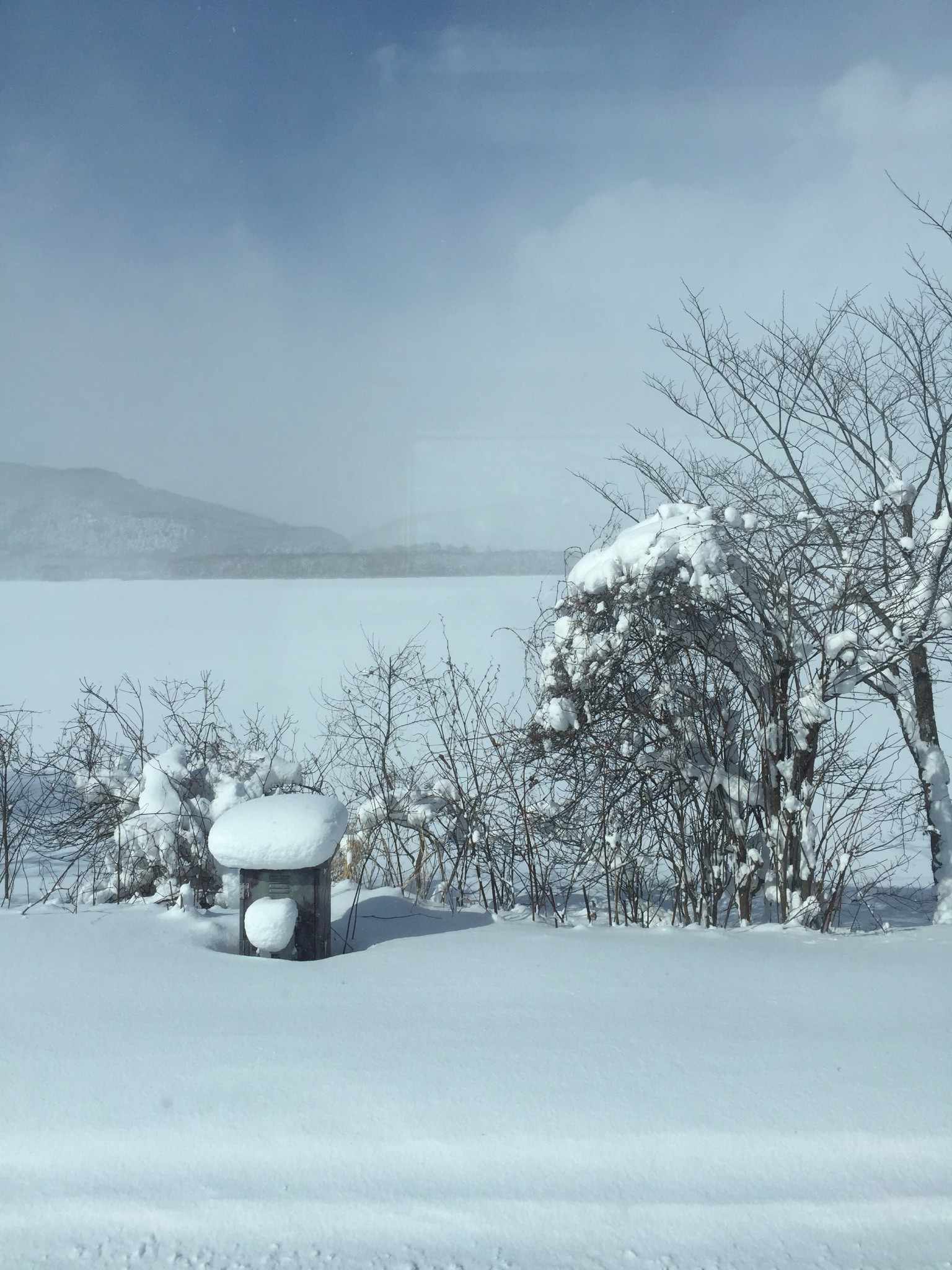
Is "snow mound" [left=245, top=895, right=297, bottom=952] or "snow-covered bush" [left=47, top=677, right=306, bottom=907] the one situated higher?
"snow-covered bush" [left=47, top=677, right=306, bottom=907]

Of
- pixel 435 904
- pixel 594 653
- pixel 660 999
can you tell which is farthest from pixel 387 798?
pixel 660 999

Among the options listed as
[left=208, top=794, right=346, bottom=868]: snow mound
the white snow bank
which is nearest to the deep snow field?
[left=208, top=794, right=346, bottom=868]: snow mound

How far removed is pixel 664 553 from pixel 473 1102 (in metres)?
2.66

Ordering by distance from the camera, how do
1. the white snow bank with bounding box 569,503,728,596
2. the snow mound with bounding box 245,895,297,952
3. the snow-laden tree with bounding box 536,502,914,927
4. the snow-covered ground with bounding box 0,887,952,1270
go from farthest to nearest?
the snow-laden tree with bounding box 536,502,914,927, the white snow bank with bounding box 569,503,728,596, the snow mound with bounding box 245,895,297,952, the snow-covered ground with bounding box 0,887,952,1270

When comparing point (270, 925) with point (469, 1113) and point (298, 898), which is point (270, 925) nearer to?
point (298, 898)

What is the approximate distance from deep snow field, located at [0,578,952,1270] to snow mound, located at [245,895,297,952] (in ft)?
0.54

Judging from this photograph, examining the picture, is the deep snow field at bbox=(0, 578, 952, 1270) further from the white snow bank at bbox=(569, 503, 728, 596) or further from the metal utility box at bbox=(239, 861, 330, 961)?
the white snow bank at bbox=(569, 503, 728, 596)

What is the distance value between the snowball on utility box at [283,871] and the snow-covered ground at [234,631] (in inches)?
236

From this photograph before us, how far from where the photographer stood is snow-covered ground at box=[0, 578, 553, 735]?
Result: 13.5 m

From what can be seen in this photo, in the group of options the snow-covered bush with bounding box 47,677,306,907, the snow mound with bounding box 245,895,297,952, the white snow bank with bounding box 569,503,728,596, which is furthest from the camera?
the snow-covered bush with bounding box 47,677,306,907

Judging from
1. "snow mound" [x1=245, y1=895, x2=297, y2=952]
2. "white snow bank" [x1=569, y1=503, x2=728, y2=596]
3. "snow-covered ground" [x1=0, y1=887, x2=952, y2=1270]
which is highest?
"white snow bank" [x1=569, y1=503, x2=728, y2=596]

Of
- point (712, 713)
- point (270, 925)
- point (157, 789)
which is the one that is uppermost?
point (712, 713)

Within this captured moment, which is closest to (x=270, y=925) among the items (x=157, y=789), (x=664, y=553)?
(x=157, y=789)

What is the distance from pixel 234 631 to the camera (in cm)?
2095
